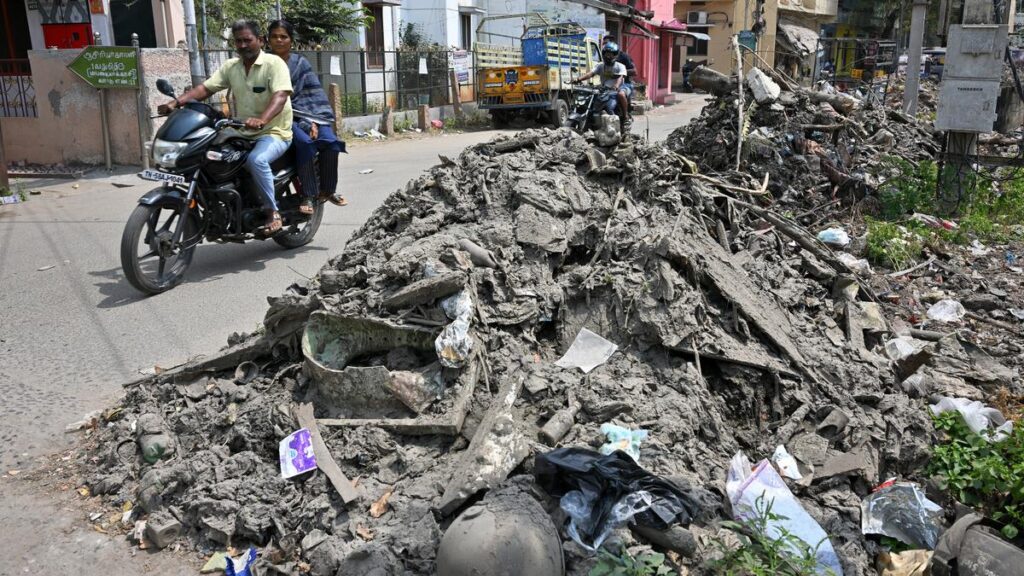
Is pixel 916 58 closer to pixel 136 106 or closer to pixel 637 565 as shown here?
pixel 136 106

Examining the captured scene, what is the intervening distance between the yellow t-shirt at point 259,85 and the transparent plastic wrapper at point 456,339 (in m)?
3.60

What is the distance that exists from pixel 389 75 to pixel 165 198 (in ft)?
58.2

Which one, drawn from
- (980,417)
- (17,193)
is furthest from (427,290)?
(17,193)

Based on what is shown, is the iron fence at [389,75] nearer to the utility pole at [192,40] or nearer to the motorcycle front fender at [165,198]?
the utility pole at [192,40]

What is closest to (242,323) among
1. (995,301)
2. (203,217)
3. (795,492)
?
(203,217)

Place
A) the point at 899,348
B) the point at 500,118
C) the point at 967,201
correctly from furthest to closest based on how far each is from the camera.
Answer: the point at 500,118
the point at 967,201
the point at 899,348

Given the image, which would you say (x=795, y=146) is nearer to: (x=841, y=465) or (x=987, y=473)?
(x=987, y=473)

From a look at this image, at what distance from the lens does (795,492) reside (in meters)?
3.48

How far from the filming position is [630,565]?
9.06 ft

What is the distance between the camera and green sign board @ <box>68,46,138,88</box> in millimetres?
12250

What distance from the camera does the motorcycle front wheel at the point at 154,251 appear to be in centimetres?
594

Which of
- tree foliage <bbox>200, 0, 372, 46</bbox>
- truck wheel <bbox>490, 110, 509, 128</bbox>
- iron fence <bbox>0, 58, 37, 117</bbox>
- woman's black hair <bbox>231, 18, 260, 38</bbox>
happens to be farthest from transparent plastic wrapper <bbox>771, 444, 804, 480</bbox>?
truck wheel <bbox>490, 110, 509, 128</bbox>

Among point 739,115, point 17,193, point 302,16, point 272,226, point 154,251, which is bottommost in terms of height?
point 17,193

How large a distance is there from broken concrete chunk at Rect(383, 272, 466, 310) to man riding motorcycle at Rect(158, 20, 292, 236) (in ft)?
9.94
